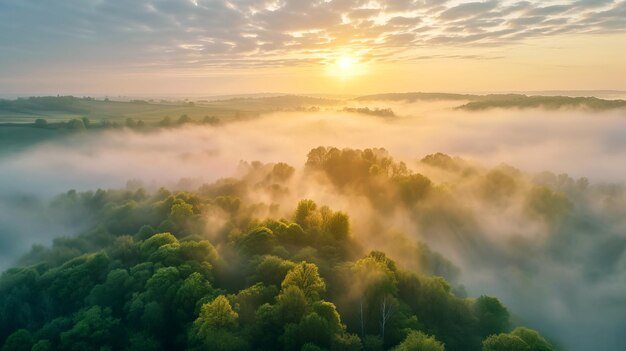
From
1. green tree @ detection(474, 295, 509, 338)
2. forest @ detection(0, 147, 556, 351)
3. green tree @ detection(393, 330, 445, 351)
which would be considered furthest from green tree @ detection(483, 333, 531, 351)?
green tree @ detection(474, 295, 509, 338)

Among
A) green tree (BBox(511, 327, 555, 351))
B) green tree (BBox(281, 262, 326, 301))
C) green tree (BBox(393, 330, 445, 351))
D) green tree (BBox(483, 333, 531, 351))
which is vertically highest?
green tree (BBox(281, 262, 326, 301))

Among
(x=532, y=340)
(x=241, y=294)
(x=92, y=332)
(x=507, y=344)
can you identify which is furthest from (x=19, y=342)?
(x=532, y=340)

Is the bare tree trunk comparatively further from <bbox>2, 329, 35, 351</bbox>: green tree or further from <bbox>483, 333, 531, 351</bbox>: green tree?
<bbox>2, 329, 35, 351</bbox>: green tree

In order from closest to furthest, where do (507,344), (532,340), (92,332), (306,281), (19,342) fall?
(507,344) → (532,340) → (19,342) → (92,332) → (306,281)

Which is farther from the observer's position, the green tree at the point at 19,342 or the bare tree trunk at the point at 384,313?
the bare tree trunk at the point at 384,313

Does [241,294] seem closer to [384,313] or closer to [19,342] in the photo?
[384,313]

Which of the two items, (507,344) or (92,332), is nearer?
(507,344)

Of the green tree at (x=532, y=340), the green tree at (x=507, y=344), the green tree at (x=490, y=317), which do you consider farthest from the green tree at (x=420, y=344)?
the green tree at (x=490, y=317)

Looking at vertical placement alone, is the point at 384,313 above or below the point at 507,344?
below

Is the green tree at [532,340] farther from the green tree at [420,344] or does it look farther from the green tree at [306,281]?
the green tree at [306,281]
